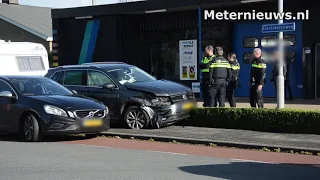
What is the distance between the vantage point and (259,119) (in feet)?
37.5

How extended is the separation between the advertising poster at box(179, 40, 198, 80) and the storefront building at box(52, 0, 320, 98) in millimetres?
43

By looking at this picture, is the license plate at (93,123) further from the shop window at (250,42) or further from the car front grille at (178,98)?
the shop window at (250,42)

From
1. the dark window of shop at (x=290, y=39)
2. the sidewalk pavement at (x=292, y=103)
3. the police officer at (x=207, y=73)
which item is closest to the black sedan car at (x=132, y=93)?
the police officer at (x=207, y=73)

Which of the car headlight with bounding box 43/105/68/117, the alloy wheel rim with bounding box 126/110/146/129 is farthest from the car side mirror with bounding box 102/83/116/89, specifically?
the car headlight with bounding box 43/105/68/117

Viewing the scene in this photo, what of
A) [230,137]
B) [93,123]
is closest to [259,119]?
[230,137]

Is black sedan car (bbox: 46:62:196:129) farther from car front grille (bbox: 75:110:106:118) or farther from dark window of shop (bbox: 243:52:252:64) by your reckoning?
dark window of shop (bbox: 243:52:252:64)

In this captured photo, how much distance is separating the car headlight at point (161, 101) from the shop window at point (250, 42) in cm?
809

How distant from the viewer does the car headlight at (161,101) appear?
38.1ft

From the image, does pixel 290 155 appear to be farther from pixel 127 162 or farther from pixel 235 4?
pixel 235 4

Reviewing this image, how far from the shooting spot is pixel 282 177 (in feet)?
23.5

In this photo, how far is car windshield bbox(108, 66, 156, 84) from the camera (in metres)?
12.5

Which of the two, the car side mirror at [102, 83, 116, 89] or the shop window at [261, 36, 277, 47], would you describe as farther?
the shop window at [261, 36, 277, 47]

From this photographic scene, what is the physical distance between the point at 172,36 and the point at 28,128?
1105cm

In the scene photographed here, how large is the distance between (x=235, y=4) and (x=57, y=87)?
29.6 ft
